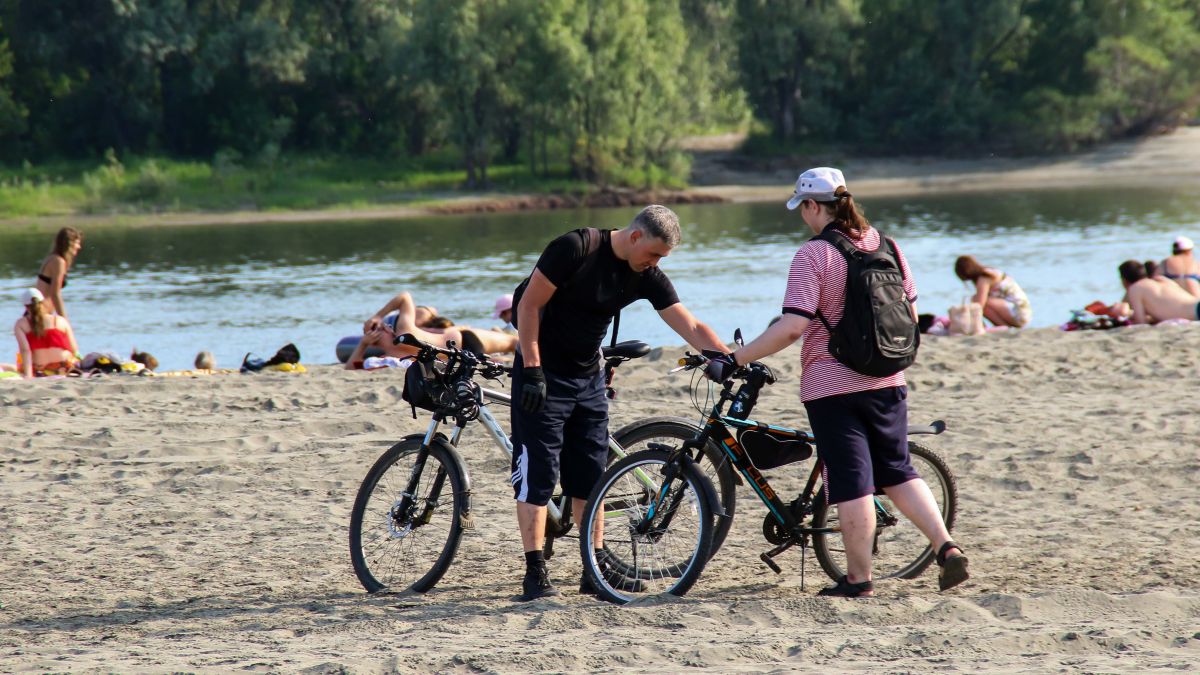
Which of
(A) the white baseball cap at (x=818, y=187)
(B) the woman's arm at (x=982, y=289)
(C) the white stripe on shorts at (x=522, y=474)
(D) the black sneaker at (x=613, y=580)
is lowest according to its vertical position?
(B) the woman's arm at (x=982, y=289)

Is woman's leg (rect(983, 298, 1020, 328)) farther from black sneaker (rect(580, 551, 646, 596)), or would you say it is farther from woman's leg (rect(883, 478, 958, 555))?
black sneaker (rect(580, 551, 646, 596))

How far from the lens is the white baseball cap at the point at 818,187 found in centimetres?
517

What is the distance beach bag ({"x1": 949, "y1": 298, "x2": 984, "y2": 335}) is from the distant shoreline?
3416cm

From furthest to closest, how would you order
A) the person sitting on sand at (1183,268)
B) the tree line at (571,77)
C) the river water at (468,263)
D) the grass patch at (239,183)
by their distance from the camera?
the tree line at (571,77)
the grass patch at (239,183)
the river water at (468,263)
the person sitting on sand at (1183,268)

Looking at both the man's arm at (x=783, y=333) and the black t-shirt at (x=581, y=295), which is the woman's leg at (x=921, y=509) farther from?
the black t-shirt at (x=581, y=295)

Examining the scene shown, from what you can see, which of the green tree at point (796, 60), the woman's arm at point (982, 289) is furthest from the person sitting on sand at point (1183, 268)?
the green tree at point (796, 60)

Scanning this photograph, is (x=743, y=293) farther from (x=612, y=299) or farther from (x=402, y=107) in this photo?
(x=402, y=107)

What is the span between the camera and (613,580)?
224 inches

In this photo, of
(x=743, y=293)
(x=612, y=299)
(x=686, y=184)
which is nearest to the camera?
(x=612, y=299)

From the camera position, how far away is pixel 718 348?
5617 mm

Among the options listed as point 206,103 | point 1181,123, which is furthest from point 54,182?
point 1181,123

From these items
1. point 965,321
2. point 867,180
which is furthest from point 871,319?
point 867,180

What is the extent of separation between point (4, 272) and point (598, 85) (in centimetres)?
2607

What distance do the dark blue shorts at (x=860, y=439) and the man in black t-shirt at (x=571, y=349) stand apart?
0.66 metres
